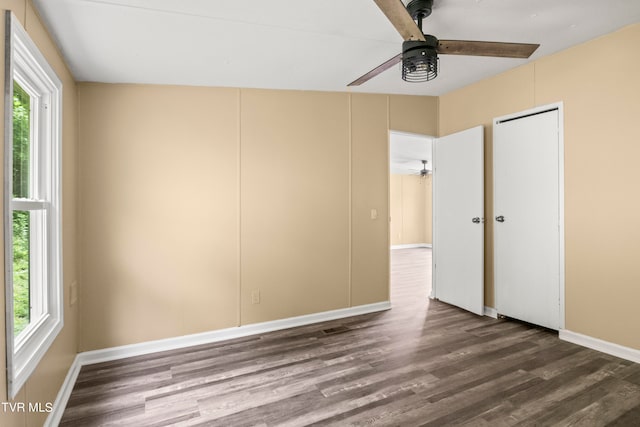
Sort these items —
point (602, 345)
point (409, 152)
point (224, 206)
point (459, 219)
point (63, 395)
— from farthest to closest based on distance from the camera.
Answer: point (409, 152) < point (459, 219) < point (224, 206) < point (602, 345) < point (63, 395)

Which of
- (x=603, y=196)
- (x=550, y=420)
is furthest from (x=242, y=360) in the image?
(x=603, y=196)

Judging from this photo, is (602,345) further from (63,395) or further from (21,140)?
(21,140)

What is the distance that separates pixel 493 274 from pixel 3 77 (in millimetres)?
4138

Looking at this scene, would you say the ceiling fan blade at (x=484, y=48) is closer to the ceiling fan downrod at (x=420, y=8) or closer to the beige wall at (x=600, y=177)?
the ceiling fan downrod at (x=420, y=8)

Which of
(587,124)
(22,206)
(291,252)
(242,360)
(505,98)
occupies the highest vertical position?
(505,98)

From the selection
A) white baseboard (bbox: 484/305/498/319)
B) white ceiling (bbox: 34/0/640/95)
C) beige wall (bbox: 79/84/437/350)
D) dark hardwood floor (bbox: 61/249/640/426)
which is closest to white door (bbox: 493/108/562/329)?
white baseboard (bbox: 484/305/498/319)

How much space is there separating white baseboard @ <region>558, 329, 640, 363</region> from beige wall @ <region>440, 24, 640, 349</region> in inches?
1.5

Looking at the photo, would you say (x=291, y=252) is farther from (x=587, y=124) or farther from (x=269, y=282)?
(x=587, y=124)

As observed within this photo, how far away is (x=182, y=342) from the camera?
3035 mm

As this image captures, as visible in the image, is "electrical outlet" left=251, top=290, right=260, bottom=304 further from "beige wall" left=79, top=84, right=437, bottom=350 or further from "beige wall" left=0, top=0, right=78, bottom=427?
"beige wall" left=0, top=0, right=78, bottom=427

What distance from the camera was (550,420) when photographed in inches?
75.4

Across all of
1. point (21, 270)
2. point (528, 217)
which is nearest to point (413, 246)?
point (528, 217)

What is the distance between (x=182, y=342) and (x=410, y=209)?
8379 mm

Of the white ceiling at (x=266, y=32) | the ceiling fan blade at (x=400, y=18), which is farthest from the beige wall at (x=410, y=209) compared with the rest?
the ceiling fan blade at (x=400, y=18)
